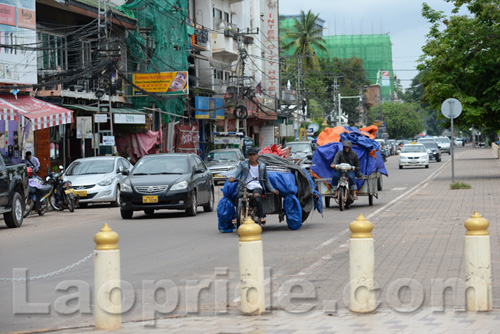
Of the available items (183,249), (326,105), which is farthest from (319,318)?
(326,105)

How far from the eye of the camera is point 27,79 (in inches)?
1268

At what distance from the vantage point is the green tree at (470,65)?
120 ft

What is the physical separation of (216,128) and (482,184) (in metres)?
28.6

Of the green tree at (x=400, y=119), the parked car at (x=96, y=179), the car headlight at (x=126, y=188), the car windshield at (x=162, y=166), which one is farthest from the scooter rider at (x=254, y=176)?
the green tree at (x=400, y=119)

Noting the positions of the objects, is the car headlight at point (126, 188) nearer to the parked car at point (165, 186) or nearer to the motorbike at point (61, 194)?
the parked car at point (165, 186)

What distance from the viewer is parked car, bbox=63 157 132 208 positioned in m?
26.6

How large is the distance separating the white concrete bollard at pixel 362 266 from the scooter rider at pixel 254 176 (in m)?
8.16

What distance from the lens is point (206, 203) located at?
23.4m

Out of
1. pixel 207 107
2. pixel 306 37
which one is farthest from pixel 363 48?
pixel 207 107

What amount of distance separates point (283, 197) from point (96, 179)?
11.4 m

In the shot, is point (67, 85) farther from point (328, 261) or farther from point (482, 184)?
point (328, 261)

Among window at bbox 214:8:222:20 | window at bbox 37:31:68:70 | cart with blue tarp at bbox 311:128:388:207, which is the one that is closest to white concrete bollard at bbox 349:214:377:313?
cart with blue tarp at bbox 311:128:388:207

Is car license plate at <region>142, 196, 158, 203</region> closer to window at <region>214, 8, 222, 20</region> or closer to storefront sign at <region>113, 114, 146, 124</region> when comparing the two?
storefront sign at <region>113, 114, 146, 124</region>

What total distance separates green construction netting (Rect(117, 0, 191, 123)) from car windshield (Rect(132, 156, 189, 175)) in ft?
66.9
